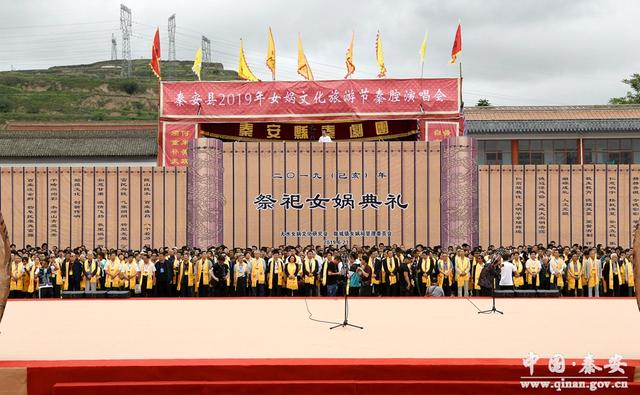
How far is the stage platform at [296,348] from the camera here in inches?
225

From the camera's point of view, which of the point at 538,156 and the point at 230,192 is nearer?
the point at 230,192

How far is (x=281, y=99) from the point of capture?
18.7 meters

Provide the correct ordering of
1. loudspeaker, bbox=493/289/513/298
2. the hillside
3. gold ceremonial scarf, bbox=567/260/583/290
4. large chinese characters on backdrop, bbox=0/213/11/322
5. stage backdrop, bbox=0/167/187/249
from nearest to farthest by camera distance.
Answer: large chinese characters on backdrop, bbox=0/213/11/322
loudspeaker, bbox=493/289/513/298
gold ceremonial scarf, bbox=567/260/583/290
stage backdrop, bbox=0/167/187/249
the hillside

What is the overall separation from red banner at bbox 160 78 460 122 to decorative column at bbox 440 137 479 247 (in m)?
2.27

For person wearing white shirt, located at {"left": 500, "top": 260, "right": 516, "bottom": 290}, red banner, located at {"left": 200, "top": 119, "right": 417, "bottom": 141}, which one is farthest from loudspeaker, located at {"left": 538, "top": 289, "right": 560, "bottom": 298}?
red banner, located at {"left": 200, "top": 119, "right": 417, "bottom": 141}

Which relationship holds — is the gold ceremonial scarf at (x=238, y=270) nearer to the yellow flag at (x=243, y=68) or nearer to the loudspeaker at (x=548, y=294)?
Result: the loudspeaker at (x=548, y=294)

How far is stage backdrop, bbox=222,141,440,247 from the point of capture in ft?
55.0

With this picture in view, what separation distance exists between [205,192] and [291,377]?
11116mm

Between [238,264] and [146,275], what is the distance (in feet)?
5.76

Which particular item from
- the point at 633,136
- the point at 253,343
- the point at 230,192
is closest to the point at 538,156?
the point at 633,136

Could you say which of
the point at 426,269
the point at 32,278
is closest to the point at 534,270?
the point at 426,269

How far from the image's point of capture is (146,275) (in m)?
13.5

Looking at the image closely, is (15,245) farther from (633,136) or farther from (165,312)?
(633,136)

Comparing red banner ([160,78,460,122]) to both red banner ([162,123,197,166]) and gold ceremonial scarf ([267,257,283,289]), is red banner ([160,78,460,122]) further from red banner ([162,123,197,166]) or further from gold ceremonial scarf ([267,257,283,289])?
gold ceremonial scarf ([267,257,283,289])
